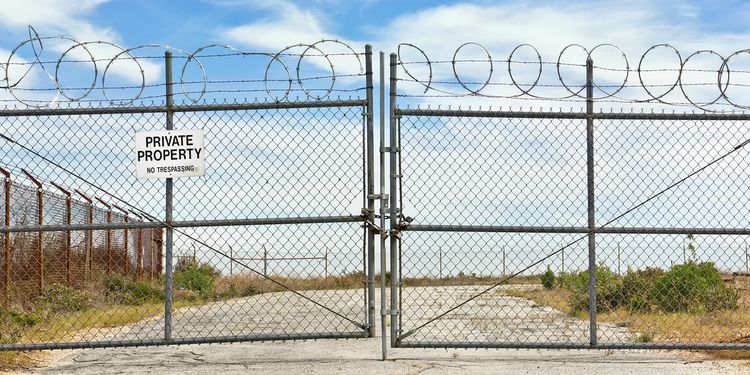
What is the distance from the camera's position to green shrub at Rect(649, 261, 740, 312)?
1412 cm

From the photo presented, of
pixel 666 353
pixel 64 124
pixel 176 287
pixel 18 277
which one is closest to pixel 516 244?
pixel 666 353

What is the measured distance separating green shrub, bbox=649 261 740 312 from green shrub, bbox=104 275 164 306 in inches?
366

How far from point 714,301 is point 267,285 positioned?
41.5ft

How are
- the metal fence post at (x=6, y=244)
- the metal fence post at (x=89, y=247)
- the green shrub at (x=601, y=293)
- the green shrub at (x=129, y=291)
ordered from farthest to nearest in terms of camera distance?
the metal fence post at (x=89, y=247) < the green shrub at (x=129, y=291) < the green shrub at (x=601, y=293) < the metal fence post at (x=6, y=244)

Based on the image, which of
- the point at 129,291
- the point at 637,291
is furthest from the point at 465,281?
the point at 129,291

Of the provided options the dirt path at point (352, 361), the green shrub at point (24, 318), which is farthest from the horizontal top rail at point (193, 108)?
the green shrub at point (24, 318)

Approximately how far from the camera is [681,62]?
27.7ft

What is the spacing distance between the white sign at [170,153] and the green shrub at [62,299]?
6610 mm

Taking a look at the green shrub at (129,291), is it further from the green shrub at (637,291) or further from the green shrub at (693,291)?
the green shrub at (693,291)

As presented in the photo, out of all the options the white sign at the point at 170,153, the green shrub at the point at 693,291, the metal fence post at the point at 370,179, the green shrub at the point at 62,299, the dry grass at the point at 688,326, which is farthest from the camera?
the green shrub at the point at 62,299

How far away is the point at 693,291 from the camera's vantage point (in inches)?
553

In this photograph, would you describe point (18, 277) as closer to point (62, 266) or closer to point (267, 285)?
point (62, 266)

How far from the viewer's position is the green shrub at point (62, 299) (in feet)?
46.8

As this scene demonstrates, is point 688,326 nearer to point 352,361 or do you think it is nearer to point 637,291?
point 637,291
